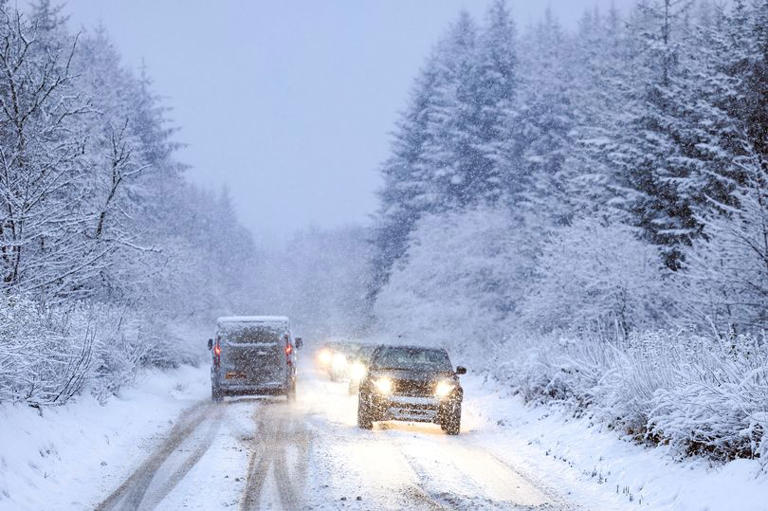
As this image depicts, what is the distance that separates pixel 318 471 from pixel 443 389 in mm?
5003

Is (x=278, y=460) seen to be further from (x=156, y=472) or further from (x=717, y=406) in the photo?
(x=717, y=406)

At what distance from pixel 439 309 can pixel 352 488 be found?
3062 centimetres

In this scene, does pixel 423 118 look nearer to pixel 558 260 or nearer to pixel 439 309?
pixel 439 309

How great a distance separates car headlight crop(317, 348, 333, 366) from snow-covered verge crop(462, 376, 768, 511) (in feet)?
60.0

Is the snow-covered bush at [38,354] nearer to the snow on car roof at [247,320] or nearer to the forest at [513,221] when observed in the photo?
the forest at [513,221]

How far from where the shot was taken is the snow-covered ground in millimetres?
8211

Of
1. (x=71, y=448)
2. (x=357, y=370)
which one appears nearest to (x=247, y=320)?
(x=357, y=370)

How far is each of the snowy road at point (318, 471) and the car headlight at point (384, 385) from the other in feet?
2.38

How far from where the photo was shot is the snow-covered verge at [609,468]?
771cm

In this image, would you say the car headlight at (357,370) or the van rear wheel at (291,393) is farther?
the car headlight at (357,370)

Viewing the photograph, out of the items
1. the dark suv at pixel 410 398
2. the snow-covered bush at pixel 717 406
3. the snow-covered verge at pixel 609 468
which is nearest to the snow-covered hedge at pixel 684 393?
the snow-covered bush at pixel 717 406

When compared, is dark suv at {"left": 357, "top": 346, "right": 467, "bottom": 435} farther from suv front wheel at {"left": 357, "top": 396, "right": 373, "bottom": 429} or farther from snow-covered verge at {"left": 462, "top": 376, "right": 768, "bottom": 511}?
snow-covered verge at {"left": 462, "top": 376, "right": 768, "bottom": 511}

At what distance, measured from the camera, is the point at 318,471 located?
393 inches

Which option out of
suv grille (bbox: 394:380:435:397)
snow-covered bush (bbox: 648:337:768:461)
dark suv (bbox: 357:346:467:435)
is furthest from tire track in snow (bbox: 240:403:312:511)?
snow-covered bush (bbox: 648:337:768:461)
